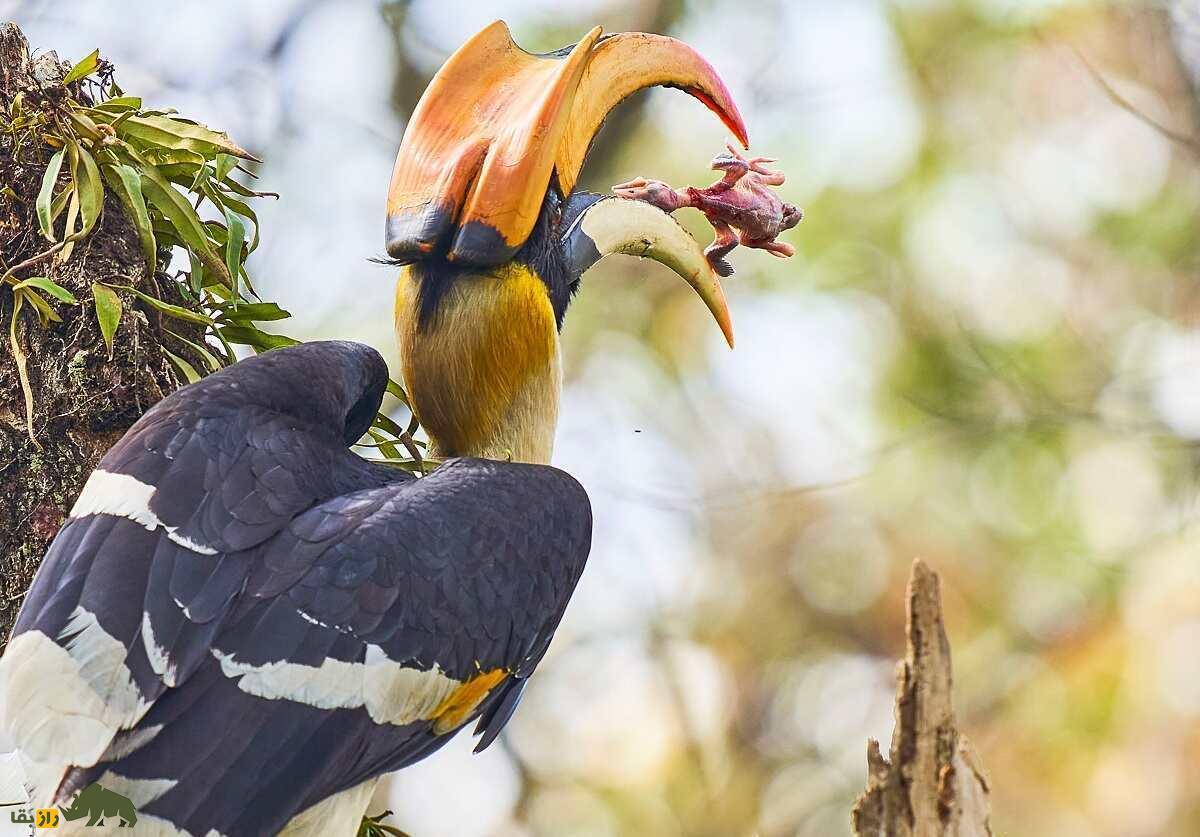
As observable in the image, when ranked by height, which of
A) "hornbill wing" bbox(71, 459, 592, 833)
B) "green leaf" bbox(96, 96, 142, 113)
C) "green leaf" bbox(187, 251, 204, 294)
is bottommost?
"hornbill wing" bbox(71, 459, 592, 833)

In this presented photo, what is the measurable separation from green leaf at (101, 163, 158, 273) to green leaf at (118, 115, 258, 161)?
0.05m

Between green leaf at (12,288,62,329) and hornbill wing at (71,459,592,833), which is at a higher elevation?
green leaf at (12,288,62,329)

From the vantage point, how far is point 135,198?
171cm

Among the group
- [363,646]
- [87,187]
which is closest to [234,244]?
[87,187]

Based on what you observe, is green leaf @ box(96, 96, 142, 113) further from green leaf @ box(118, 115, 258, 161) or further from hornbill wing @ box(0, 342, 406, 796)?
hornbill wing @ box(0, 342, 406, 796)

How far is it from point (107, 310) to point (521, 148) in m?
0.54

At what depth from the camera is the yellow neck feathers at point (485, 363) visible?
72.1 inches

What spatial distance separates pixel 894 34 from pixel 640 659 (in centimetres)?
233

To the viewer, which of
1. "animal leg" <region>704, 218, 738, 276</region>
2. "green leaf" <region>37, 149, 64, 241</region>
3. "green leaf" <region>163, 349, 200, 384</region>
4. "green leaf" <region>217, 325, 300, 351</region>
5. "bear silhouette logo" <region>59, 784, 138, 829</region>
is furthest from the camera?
"animal leg" <region>704, 218, 738, 276</region>

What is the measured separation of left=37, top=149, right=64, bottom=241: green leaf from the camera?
1.66 metres

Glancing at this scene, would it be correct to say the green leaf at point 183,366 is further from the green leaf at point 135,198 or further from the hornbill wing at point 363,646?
the hornbill wing at point 363,646

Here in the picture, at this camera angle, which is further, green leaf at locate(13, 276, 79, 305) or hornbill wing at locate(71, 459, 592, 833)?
green leaf at locate(13, 276, 79, 305)

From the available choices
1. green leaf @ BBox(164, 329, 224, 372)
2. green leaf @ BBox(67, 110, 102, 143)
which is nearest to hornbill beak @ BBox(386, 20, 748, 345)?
green leaf @ BBox(164, 329, 224, 372)

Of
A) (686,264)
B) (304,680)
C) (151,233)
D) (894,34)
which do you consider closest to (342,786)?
(304,680)
